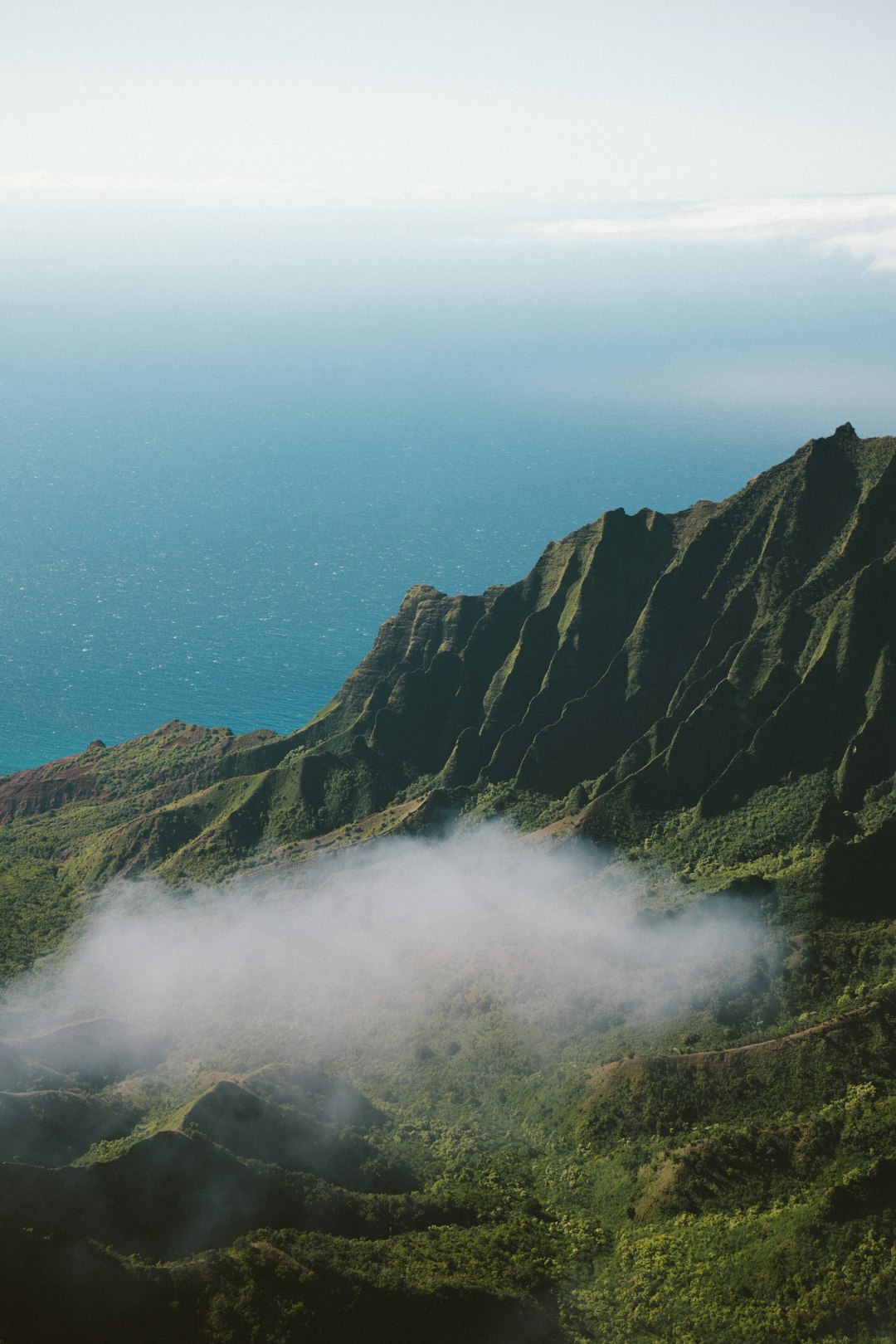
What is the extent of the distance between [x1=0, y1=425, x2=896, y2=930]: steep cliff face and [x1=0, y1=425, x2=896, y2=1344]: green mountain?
385 mm

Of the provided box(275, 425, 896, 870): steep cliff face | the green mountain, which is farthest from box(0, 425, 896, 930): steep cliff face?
the green mountain

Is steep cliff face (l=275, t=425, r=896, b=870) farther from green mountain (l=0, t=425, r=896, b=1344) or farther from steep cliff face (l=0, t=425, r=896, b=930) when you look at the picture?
green mountain (l=0, t=425, r=896, b=1344)

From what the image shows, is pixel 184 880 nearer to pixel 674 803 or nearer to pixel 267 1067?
pixel 267 1067

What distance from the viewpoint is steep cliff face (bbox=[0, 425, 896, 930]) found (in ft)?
363

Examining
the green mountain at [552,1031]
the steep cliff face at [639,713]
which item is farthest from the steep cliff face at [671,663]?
the green mountain at [552,1031]

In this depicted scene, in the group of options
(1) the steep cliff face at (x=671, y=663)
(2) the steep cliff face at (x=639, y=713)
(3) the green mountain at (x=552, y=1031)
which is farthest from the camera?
(1) the steep cliff face at (x=671, y=663)

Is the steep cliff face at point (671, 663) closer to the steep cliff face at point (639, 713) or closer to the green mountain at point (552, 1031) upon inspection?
the steep cliff face at point (639, 713)

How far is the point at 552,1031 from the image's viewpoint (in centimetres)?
9344

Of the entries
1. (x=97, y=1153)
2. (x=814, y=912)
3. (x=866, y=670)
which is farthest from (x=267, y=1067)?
(x=866, y=670)

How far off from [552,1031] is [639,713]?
44.0 meters

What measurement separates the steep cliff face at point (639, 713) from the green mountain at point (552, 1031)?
15.1 inches

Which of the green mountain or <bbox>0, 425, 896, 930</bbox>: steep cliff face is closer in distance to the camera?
the green mountain

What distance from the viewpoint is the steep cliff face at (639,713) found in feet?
363

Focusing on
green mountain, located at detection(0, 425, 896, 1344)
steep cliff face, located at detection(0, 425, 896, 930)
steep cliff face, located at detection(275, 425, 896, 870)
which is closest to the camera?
green mountain, located at detection(0, 425, 896, 1344)
